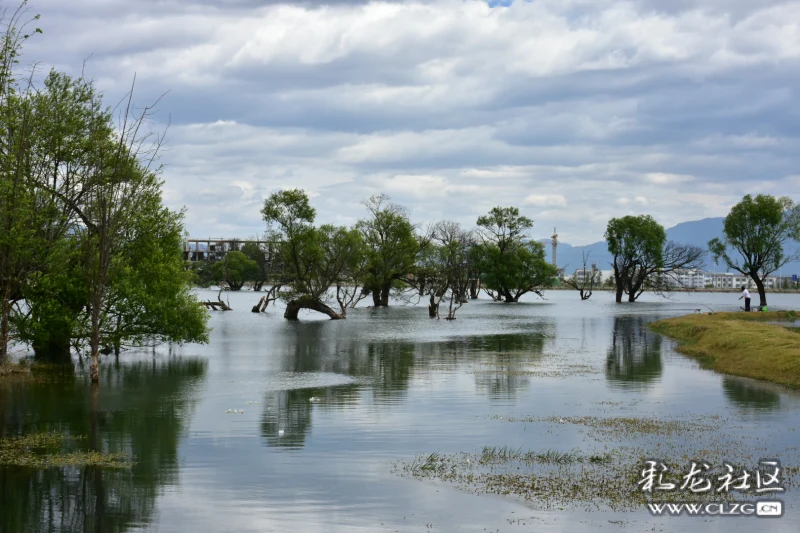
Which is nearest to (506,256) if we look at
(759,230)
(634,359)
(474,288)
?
(474,288)

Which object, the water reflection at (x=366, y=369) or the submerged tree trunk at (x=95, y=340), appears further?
the submerged tree trunk at (x=95, y=340)

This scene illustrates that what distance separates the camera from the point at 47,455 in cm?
1709

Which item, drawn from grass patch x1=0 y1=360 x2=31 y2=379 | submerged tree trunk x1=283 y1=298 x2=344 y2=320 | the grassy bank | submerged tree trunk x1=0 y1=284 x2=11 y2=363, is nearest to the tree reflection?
the grassy bank

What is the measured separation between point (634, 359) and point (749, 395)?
527 inches

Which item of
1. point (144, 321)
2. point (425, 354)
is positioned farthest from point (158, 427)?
point (425, 354)

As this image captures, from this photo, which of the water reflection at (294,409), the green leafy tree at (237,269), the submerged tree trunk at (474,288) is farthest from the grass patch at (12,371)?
the green leafy tree at (237,269)

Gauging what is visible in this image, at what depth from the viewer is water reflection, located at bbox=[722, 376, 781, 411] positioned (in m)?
23.9

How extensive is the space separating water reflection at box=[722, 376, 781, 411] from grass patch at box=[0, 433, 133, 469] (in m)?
17.0

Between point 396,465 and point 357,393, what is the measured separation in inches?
431

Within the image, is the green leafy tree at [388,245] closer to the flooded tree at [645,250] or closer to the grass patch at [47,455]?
the flooded tree at [645,250]

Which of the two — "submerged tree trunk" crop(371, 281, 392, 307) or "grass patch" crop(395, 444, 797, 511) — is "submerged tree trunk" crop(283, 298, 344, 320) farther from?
"grass patch" crop(395, 444, 797, 511)

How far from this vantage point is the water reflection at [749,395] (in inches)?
942

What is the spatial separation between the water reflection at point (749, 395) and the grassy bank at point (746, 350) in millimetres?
1065

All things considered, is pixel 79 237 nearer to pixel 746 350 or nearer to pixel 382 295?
pixel 746 350
